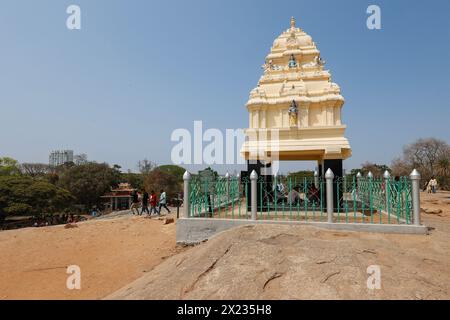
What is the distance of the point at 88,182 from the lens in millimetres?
41719

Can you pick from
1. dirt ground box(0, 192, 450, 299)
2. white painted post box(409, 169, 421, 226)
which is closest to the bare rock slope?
dirt ground box(0, 192, 450, 299)

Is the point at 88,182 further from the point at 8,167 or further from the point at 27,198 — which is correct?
the point at 8,167

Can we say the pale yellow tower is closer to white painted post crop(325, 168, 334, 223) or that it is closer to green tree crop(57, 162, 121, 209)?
white painted post crop(325, 168, 334, 223)

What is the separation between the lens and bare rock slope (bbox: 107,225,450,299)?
4223 mm

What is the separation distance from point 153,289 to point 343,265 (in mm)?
3513

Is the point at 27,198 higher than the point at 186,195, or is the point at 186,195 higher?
the point at 186,195

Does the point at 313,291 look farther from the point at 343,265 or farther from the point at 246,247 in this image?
the point at 246,247

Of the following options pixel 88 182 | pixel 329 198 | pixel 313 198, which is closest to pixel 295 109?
pixel 313 198

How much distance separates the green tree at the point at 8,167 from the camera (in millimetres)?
47600

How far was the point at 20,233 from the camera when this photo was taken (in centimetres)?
1139

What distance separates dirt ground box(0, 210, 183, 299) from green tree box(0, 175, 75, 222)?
71.2 feet

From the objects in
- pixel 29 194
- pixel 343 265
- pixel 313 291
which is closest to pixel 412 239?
pixel 343 265

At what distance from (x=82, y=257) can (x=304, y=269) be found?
22.4 ft

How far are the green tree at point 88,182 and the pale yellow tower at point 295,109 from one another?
125 feet
